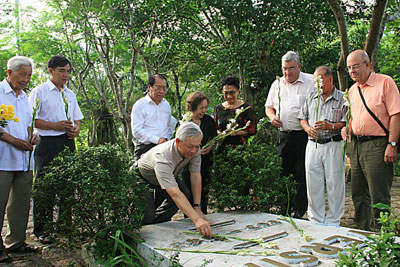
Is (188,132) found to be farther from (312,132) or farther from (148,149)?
(312,132)

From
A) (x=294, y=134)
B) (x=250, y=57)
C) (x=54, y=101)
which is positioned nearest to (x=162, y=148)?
(x=54, y=101)

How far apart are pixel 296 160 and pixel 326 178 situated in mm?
456

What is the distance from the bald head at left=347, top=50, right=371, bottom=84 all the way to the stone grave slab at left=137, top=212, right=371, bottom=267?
158 cm

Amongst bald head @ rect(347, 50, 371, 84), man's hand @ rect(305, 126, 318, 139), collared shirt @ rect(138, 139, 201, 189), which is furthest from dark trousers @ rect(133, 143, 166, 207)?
bald head @ rect(347, 50, 371, 84)

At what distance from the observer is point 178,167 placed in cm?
330

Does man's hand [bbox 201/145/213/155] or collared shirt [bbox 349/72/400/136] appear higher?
collared shirt [bbox 349/72/400/136]

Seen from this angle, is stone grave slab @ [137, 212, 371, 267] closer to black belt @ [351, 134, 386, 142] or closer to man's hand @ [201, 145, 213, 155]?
man's hand @ [201, 145, 213, 155]

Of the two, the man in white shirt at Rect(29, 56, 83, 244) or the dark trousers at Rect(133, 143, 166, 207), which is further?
the dark trousers at Rect(133, 143, 166, 207)

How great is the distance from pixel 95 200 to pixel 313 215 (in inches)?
96.3

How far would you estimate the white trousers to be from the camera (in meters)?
3.82

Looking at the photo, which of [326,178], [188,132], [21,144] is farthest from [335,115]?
[21,144]

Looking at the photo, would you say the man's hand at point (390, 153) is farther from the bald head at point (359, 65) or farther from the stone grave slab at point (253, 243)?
the stone grave slab at point (253, 243)

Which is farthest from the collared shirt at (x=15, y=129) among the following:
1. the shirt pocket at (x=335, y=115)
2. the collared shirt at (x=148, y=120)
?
the shirt pocket at (x=335, y=115)

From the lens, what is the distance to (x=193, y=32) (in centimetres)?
914
